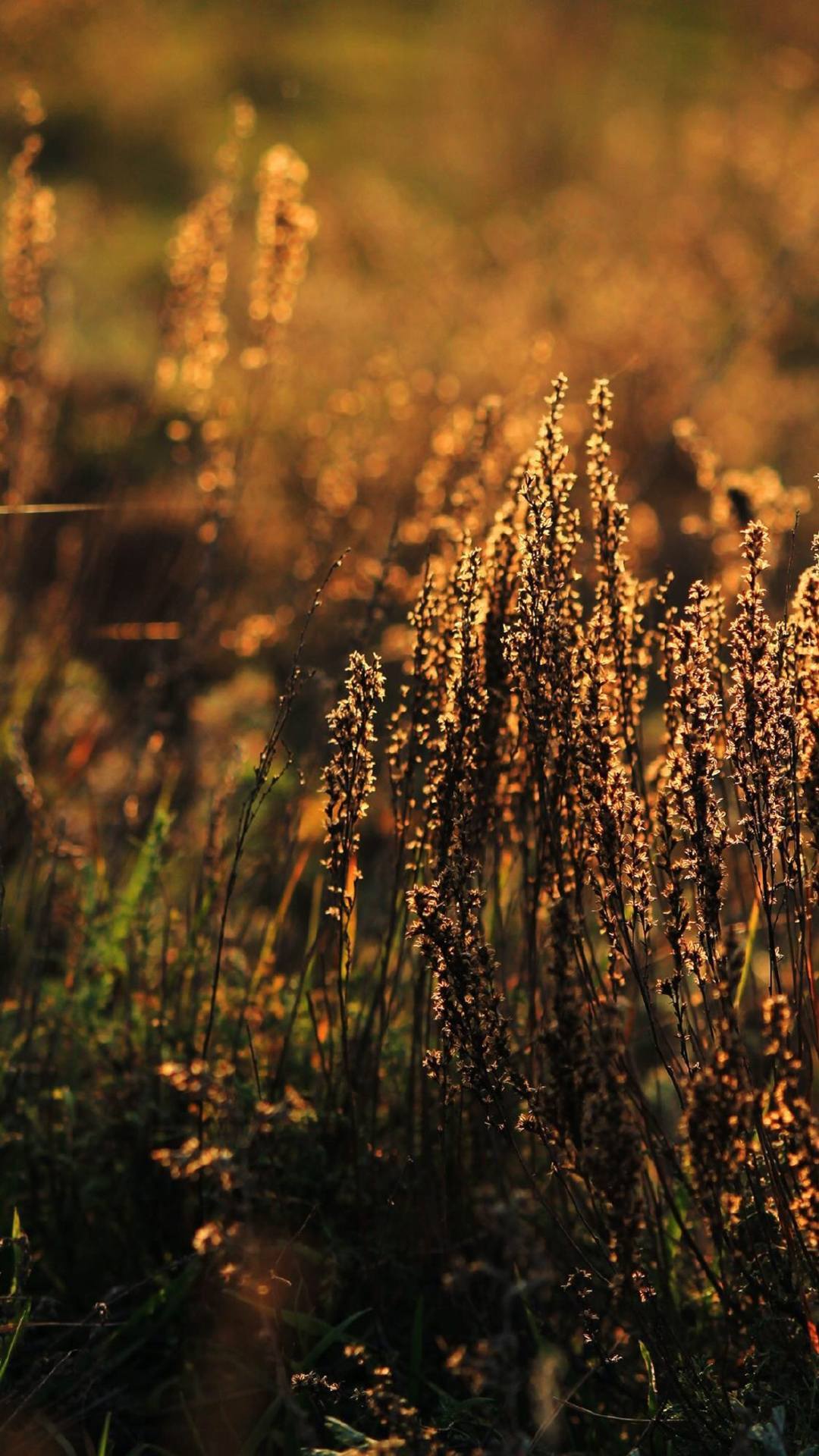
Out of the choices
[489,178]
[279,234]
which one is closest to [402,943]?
[279,234]

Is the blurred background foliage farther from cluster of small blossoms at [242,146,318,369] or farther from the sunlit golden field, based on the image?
the sunlit golden field

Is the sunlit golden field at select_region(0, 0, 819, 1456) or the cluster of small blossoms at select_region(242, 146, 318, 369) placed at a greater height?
the cluster of small blossoms at select_region(242, 146, 318, 369)

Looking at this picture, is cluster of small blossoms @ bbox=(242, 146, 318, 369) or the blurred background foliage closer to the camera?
cluster of small blossoms @ bbox=(242, 146, 318, 369)

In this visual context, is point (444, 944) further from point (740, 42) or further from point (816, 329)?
point (740, 42)

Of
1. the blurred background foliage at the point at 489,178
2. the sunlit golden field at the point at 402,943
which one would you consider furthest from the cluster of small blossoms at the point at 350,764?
the blurred background foliage at the point at 489,178

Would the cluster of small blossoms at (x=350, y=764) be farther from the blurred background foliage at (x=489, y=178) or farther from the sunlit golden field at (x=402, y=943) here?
the blurred background foliage at (x=489, y=178)

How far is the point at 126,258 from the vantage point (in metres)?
9.43

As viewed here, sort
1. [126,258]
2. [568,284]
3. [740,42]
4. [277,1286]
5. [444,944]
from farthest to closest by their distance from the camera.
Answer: [740,42] → [126,258] → [568,284] → [277,1286] → [444,944]

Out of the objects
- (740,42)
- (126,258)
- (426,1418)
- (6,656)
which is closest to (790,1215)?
(426,1418)

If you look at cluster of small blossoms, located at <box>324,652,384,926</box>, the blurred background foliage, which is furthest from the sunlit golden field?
the blurred background foliage

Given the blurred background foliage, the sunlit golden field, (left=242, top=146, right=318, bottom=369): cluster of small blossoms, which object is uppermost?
the blurred background foliage

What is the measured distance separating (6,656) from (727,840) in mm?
2690

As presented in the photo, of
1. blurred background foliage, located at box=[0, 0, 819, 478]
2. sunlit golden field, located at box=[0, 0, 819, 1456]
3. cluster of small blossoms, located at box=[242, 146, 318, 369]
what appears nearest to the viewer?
sunlit golden field, located at box=[0, 0, 819, 1456]

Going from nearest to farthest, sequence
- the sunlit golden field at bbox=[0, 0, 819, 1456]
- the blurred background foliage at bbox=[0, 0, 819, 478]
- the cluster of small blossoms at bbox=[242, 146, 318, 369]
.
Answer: the sunlit golden field at bbox=[0, 0, 819, 1456], the cluster of small blossoms at bbox=[242, 146, 318, 369], the blurred background foliage at bbox=[0, 0, 819, 478]
